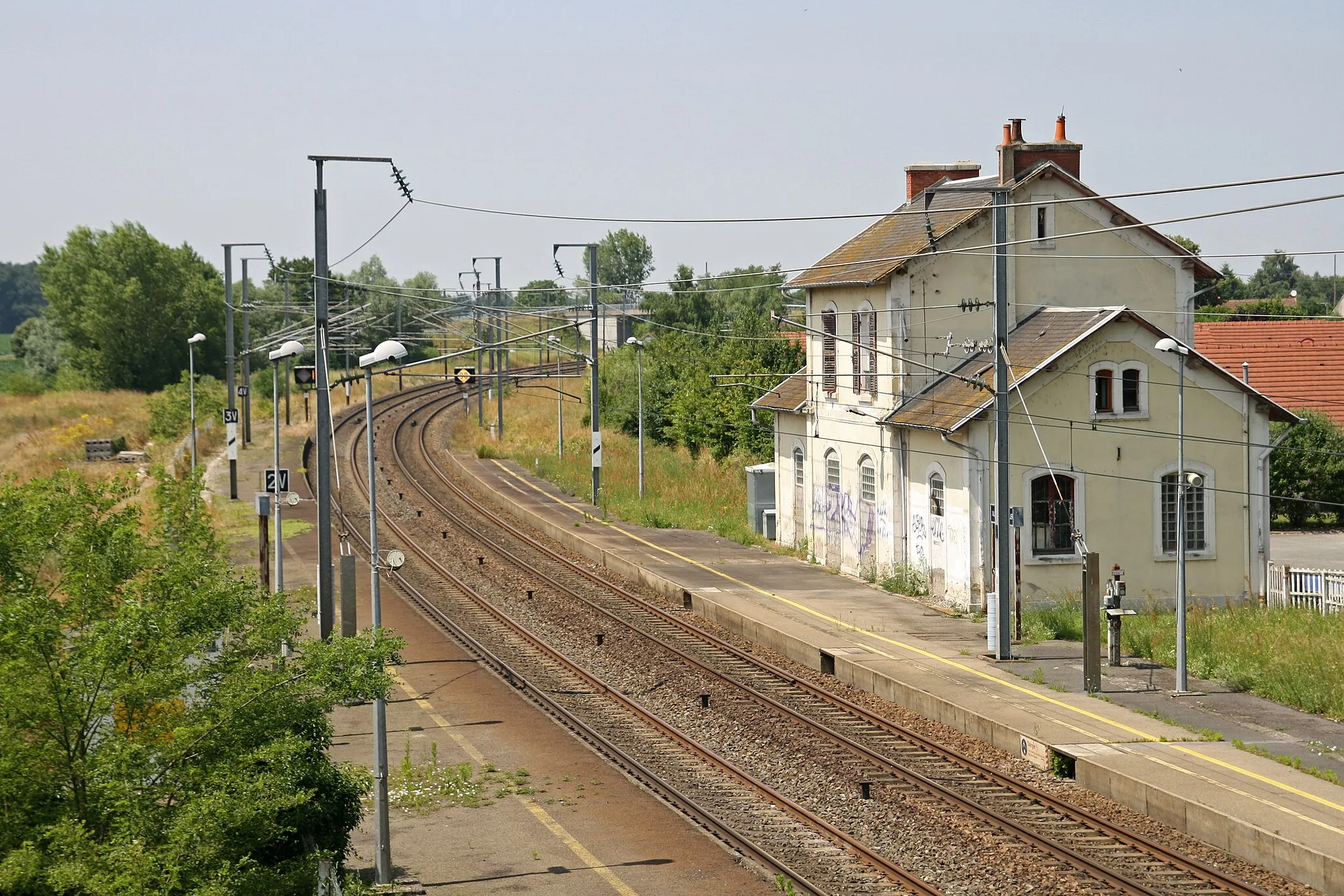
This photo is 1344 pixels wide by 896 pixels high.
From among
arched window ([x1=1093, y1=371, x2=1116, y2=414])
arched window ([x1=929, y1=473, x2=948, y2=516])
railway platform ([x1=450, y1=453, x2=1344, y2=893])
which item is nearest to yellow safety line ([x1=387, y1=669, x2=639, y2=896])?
railway platform ([x1=450, y1=453, x2=1344, y2=893])

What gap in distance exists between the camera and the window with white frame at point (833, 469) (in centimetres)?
3225

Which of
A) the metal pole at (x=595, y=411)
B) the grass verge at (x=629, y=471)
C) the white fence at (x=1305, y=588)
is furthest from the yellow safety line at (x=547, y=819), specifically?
the metal pole at (x=595, y=411)

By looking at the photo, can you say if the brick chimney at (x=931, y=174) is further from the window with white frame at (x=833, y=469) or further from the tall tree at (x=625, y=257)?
the tall tree at (x=625, y=257)

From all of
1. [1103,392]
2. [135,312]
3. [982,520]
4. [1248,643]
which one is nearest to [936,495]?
[982,520]

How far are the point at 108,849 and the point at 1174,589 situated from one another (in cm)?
2169

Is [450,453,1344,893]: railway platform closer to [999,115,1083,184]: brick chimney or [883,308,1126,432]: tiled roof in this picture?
[883,308,1126,432]: tiled roof

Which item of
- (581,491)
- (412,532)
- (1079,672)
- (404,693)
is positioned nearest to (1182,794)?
(1079,672)

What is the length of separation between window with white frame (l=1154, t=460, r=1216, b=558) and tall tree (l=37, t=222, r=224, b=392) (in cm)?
6833

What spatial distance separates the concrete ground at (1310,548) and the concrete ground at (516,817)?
62.4 feet

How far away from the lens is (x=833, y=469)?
Result: 32594 mm

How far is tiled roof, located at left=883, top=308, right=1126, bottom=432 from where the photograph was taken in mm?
25969

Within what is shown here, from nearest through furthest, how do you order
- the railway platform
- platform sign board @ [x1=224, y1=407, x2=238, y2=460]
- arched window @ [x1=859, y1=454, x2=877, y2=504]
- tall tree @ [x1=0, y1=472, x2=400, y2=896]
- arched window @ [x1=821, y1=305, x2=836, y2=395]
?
tall tree @ [x1=0, y1=472, x2=400, y2=896], the railway platform, arched window @ [x1=859, y1=454, x2=877, y2=504], arched window @ [x1=821, y1=305, x2=836, y2=395], platform sign board @ [x1=224, y1=407, x2=238, y2=460]

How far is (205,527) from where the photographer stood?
43.1ft

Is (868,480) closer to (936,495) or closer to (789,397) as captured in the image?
(936,495)
